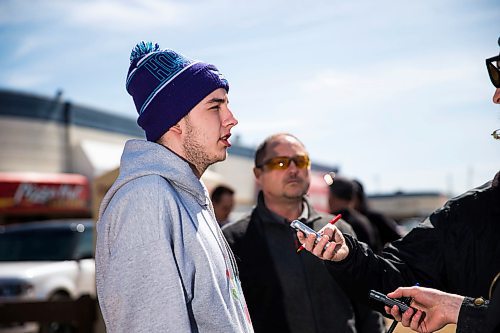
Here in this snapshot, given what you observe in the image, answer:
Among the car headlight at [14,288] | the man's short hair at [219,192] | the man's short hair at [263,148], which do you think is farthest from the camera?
the car headlight at [14,288]

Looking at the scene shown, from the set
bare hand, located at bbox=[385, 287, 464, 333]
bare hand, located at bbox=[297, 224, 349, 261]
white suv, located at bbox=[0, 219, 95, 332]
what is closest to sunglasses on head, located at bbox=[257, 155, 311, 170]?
bare hand, located at bbox=[297, 224, 349, 261]

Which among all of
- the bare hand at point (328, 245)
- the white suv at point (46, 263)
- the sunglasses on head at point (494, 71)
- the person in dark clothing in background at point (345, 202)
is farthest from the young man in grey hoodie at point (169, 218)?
the white suv at point (46, 263)

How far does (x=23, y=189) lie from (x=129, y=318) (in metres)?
17.1

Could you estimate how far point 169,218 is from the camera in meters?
2.08

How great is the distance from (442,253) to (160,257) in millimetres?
1323

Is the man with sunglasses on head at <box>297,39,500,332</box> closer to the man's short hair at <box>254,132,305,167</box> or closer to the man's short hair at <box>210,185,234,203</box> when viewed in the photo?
the man's short hair at <box>254,132,305,167</box>

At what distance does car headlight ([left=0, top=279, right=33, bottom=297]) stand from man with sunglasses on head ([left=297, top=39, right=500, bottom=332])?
267 inches

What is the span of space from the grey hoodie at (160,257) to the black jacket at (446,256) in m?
0.64

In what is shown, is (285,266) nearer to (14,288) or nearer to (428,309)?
(428,309)

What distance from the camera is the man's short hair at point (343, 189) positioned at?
631 cm

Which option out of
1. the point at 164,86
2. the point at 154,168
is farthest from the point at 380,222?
the point at 154,168

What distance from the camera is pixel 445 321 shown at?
7.23 feet

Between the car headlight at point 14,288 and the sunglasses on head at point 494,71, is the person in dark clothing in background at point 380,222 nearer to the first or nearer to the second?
the sunglasses on head at point 494,71

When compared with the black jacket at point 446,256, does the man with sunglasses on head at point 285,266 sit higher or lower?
Answer: lower
